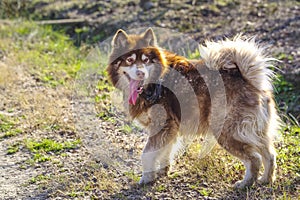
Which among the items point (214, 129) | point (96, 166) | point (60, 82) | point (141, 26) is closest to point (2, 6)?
point (141, 26)

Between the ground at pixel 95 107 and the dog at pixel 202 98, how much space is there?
0.32 metres

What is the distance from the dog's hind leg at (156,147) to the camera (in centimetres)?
479

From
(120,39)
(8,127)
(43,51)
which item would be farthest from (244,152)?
(43,51)

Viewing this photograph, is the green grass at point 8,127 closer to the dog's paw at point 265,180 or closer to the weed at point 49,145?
the weed at point 49,145

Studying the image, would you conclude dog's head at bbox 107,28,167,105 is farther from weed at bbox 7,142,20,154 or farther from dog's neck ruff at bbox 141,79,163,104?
weed at bbox 7,142,20,154

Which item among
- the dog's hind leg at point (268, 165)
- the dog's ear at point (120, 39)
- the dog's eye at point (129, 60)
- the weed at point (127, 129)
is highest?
the dog's ear at point (120, 39)

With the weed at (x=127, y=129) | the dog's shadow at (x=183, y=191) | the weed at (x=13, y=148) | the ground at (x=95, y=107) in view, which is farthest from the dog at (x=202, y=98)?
the weed at (x=13, y=148)

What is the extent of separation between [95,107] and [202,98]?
2587 mm

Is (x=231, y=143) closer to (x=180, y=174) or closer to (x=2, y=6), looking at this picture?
(x=180, y=174)

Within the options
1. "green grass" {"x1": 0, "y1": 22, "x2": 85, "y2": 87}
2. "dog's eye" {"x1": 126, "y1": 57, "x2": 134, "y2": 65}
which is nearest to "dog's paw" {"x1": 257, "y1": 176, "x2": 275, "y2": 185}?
"dog's eye" {"x1": 126, "y1": 57, "x2": 134, "y2": 65}

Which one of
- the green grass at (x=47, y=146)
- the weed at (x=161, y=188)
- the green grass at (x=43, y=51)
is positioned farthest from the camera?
the green grass at (x=43, y=51)

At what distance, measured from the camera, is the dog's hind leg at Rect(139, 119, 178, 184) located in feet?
15.7

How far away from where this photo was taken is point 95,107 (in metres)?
6.84

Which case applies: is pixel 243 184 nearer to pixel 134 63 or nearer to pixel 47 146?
pixel 134 63
